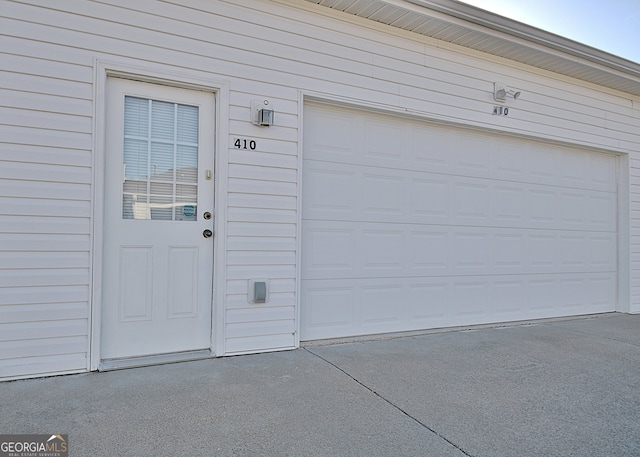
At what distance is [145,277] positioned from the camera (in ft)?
10.9

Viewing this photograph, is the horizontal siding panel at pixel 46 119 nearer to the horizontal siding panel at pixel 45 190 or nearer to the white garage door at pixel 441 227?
the horizontal siding panel at pixel 45 190

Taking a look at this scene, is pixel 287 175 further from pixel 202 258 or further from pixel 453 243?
pixel 453 243

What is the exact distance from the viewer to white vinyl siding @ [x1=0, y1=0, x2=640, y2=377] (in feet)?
9.55

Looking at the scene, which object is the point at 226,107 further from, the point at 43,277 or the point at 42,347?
the point at 42,347

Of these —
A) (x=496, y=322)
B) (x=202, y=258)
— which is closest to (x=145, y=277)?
(x=202, y=258)

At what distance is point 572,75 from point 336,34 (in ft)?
11.0

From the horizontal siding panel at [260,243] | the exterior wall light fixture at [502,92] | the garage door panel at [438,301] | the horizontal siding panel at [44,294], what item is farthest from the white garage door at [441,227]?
the horizontal siding panel at [44,294]

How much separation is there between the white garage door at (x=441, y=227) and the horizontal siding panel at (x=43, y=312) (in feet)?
6.00

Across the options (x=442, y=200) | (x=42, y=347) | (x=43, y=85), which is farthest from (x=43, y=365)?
(x=442, y=200)

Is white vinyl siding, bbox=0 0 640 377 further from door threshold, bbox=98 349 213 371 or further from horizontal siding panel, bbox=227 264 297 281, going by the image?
door threshold, bbox=98 349 213 371

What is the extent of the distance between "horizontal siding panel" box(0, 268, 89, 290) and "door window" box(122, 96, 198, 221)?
54 cm

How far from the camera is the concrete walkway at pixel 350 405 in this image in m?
2.12

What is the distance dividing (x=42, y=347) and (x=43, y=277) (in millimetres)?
490

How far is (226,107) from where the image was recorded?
11.5 feet
